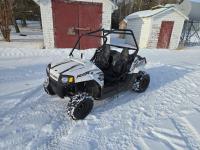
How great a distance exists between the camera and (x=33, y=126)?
121 inches

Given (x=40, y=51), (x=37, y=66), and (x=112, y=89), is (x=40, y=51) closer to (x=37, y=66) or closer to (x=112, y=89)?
(x=37, y=66)

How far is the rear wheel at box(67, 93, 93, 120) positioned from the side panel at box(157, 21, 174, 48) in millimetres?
10298

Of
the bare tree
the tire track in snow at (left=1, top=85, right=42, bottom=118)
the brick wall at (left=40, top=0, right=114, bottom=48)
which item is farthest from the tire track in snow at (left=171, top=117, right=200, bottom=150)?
the bare tree

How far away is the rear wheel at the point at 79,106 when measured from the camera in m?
3.14

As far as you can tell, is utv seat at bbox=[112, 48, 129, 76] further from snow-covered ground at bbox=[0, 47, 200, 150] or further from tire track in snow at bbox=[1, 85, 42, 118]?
tire track in snow at bbox=[1, 85, 42, 118]

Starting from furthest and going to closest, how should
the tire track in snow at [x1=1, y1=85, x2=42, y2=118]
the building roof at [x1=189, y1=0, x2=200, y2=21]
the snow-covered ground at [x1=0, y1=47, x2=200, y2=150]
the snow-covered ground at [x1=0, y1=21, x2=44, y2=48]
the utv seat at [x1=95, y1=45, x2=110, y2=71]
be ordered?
the building roof at [x1=189, y1=0, x2=200, y2=21] < the snow-covered ground at [x1=0, y1=21, x2=44, y2=48] < the utv seat at [x1=95, y1=45, x2=110, y2=71] < the tire track in snow at [x1=1, y1=85, x2=42, y2=118] < the snow-covered ground at [x1=0, y1=47, x2=200, y2=150]

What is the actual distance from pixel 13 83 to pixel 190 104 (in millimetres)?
4409

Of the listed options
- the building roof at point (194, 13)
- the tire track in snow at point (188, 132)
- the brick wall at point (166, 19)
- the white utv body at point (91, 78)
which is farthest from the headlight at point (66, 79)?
the building roof at point (194, 13)

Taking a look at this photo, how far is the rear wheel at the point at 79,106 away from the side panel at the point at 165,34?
10298mm

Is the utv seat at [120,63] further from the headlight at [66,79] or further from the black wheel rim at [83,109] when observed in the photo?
the headlight at [66,79]

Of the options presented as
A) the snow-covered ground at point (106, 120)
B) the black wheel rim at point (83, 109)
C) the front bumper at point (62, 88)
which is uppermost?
the front bumper at point (62, 88)

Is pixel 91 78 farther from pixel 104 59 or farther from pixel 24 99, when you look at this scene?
pixel 24 99

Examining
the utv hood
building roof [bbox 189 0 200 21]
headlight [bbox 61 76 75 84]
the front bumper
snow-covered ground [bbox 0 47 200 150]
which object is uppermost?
building roof [bbox 189 0 200 21]

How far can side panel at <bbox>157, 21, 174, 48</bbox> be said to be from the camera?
1195 cm
